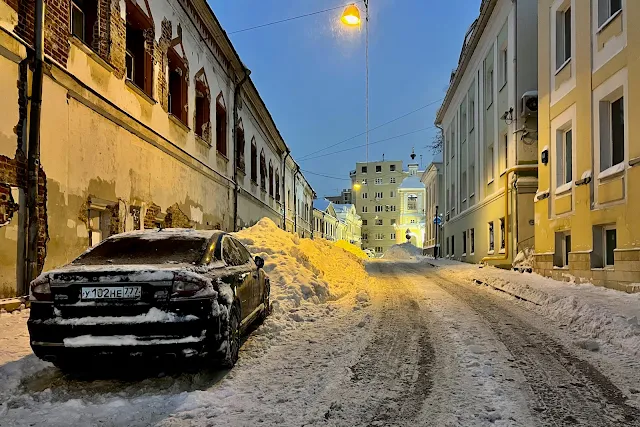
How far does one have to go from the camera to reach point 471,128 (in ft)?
79.8

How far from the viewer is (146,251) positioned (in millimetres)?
5203

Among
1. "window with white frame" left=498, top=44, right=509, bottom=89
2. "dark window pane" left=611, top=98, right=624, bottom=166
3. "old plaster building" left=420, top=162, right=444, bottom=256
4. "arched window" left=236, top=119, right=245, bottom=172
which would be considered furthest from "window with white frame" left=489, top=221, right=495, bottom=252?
"old plaster building" left=420, top=162, right=444, bottom=256

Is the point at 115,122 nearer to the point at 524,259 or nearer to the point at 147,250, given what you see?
the point at 147,250

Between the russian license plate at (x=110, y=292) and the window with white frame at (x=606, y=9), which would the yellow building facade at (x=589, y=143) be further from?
the russian license plate at (x=110, y=292)

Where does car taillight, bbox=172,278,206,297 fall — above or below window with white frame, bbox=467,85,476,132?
below

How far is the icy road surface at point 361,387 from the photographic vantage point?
3.63 metres

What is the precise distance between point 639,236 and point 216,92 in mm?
13343

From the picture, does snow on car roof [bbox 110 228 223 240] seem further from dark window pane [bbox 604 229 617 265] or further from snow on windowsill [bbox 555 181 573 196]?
snow on windowsill [bbox 555 181 573 196]

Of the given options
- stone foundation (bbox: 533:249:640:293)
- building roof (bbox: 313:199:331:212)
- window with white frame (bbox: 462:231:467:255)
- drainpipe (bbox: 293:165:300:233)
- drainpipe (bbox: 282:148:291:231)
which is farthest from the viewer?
building roof (bbox: 313:199:331:212)

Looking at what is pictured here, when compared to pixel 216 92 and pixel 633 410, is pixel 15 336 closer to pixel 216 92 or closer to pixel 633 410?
pixel 633 410

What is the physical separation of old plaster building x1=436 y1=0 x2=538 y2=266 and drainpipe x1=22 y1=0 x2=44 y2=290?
1398cm

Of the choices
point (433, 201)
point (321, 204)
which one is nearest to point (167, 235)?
point (433, 201)

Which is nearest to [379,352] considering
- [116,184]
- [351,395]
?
[351,395]

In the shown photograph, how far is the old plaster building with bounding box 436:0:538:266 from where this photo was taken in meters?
16.1
